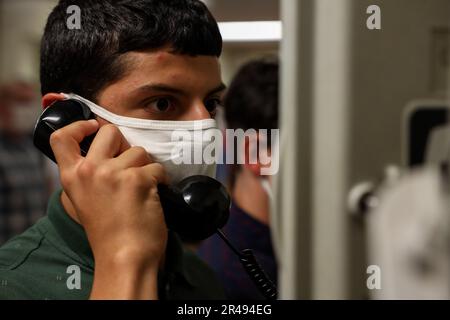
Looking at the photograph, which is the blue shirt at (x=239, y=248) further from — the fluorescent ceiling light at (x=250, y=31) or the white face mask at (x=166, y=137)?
the fluorescent ceiling light at (x=250, y=31)

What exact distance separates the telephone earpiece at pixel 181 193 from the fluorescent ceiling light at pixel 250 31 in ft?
0.76

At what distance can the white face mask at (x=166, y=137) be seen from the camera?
27.3 inches

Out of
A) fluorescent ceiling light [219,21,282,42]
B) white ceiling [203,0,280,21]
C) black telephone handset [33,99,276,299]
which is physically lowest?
black telephone handset [33,99,276,299]

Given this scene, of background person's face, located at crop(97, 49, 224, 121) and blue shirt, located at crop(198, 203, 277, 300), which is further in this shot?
blue shirt, located at crop(198, 203, 277, 300)

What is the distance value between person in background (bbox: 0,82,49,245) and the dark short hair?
→ 53 cm

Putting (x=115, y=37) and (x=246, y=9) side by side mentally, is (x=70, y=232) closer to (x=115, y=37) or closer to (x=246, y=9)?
(x=115, y=37)

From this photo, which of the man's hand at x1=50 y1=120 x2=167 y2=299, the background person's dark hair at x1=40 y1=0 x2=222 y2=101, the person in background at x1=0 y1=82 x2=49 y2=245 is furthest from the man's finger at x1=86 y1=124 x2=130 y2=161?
the person in background at x1=0 y1=82 x2=49 y2=245

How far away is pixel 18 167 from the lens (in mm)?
1389

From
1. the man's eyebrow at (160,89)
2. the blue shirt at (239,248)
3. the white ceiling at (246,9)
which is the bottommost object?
the blue shirt at (239,248)

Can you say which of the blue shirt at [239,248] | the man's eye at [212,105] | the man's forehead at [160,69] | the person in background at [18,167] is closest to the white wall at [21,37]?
the person in background at [18,167]

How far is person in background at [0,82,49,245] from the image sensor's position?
130 cm

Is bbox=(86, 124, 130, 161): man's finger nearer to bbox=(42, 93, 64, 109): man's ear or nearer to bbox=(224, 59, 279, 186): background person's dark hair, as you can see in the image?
bbox=(42, 93, 64, 109): man's ear

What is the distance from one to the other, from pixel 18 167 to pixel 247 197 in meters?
0.73

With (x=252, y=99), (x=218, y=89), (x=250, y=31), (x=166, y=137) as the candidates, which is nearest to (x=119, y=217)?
(x=166, y=137)
